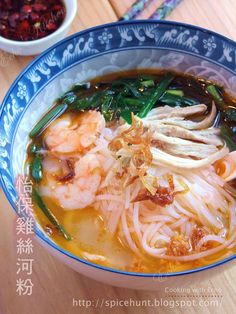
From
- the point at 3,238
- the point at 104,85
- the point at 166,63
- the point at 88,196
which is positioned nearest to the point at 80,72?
the point at 104,85

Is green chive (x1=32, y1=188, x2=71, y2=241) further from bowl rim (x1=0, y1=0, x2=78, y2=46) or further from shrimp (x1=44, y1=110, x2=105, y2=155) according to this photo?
bowl rim (x1=0, y1=0, x2=78, y2=46)

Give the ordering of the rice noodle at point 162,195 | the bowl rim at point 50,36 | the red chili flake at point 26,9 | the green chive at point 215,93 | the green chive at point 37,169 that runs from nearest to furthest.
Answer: the rice noodle at point 162,195 < the green chive at point 37,169 < the green chive at point 215,93 < the bowl rim at point 50,36 < the red chili flake at point 26,9

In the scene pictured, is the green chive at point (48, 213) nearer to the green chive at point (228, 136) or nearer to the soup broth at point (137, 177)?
the soup broth at point (137, 177)

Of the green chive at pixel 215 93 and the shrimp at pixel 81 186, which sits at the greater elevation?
the shrimp at pixel 81 186

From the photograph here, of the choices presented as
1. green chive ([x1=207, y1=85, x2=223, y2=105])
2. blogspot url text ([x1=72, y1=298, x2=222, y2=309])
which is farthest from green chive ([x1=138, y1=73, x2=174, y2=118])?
blogspot url text ([x1=72, y1=298, x2=222, y2=309])

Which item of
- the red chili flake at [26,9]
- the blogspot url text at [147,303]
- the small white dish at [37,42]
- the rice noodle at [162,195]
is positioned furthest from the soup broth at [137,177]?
the red chili flake at [26,9]

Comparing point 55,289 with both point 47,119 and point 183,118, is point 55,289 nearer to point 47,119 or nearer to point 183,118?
point 47,119

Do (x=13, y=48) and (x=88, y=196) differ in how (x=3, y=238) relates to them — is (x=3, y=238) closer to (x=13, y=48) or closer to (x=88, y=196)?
(x=88, y=196)
